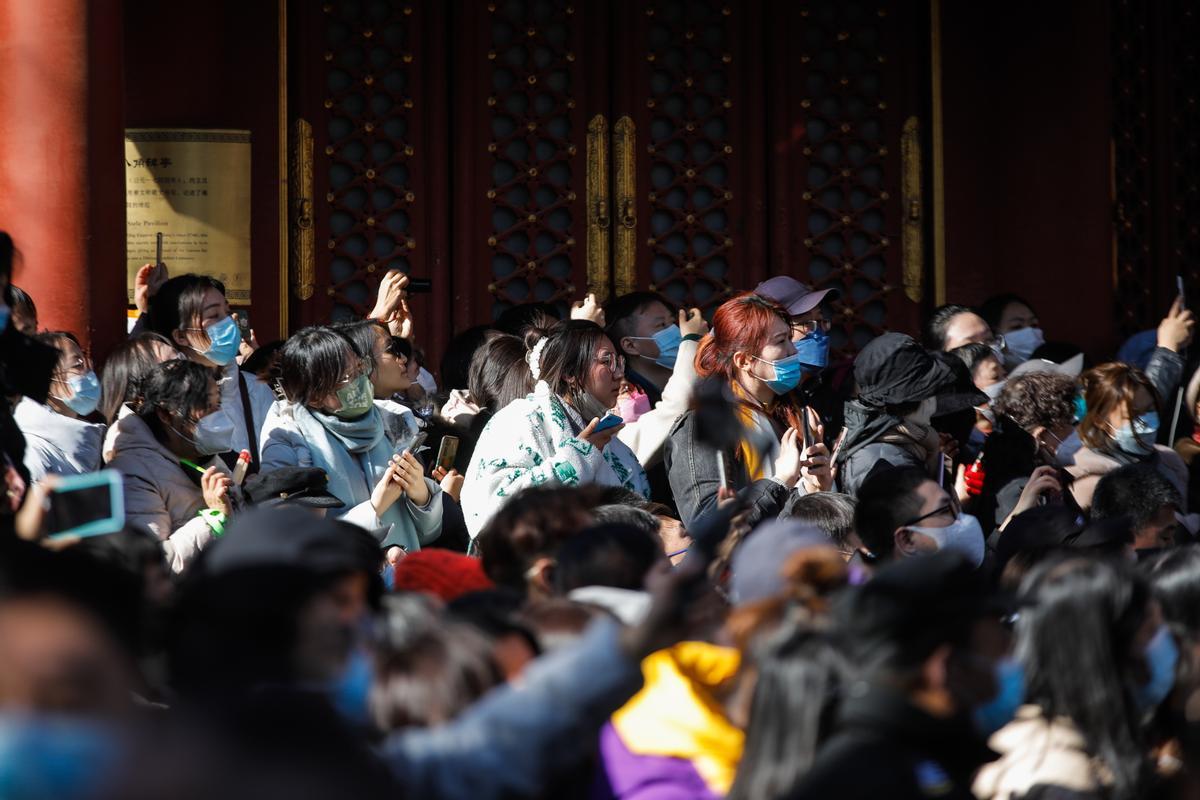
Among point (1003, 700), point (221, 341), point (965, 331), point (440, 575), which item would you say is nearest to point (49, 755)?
point (1003, 700)

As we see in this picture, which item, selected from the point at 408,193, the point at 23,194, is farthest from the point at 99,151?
the point at 408,193

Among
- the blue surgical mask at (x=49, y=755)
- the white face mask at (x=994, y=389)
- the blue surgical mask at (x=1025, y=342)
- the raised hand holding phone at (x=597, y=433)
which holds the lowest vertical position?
the blue surgical mask at (x=49, y=755)

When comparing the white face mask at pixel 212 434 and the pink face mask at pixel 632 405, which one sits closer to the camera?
the white face mask at pixel 212 434

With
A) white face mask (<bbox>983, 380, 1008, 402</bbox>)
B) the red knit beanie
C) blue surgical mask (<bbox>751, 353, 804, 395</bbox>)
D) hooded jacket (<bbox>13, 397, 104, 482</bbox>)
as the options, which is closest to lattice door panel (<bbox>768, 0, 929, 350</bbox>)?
white face mask (<bbox>983, 380, 1008, 402</bbox>)

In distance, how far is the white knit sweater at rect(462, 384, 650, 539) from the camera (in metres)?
6.40

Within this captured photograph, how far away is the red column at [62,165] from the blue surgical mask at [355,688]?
459cm

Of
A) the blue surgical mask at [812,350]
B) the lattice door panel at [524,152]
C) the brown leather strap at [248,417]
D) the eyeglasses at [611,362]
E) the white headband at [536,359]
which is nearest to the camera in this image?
the eyeglasses at [611,362]

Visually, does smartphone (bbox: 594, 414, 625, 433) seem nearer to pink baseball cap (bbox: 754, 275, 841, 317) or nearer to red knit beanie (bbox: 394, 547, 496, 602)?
pink baseball cap (bbox: 754, 275, 841, 317)

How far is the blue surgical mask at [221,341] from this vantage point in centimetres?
736

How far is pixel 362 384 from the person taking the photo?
676 cm

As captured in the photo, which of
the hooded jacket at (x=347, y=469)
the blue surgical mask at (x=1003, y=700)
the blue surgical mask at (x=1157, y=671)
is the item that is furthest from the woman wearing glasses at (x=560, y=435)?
the blue surgical mask at (x=1003, y=700)

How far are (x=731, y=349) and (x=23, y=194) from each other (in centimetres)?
299

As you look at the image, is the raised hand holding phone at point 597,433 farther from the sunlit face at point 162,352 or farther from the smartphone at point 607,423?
the sunlit face at point 162,352

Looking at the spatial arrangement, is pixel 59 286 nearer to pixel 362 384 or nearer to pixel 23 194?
pixel 23 194
